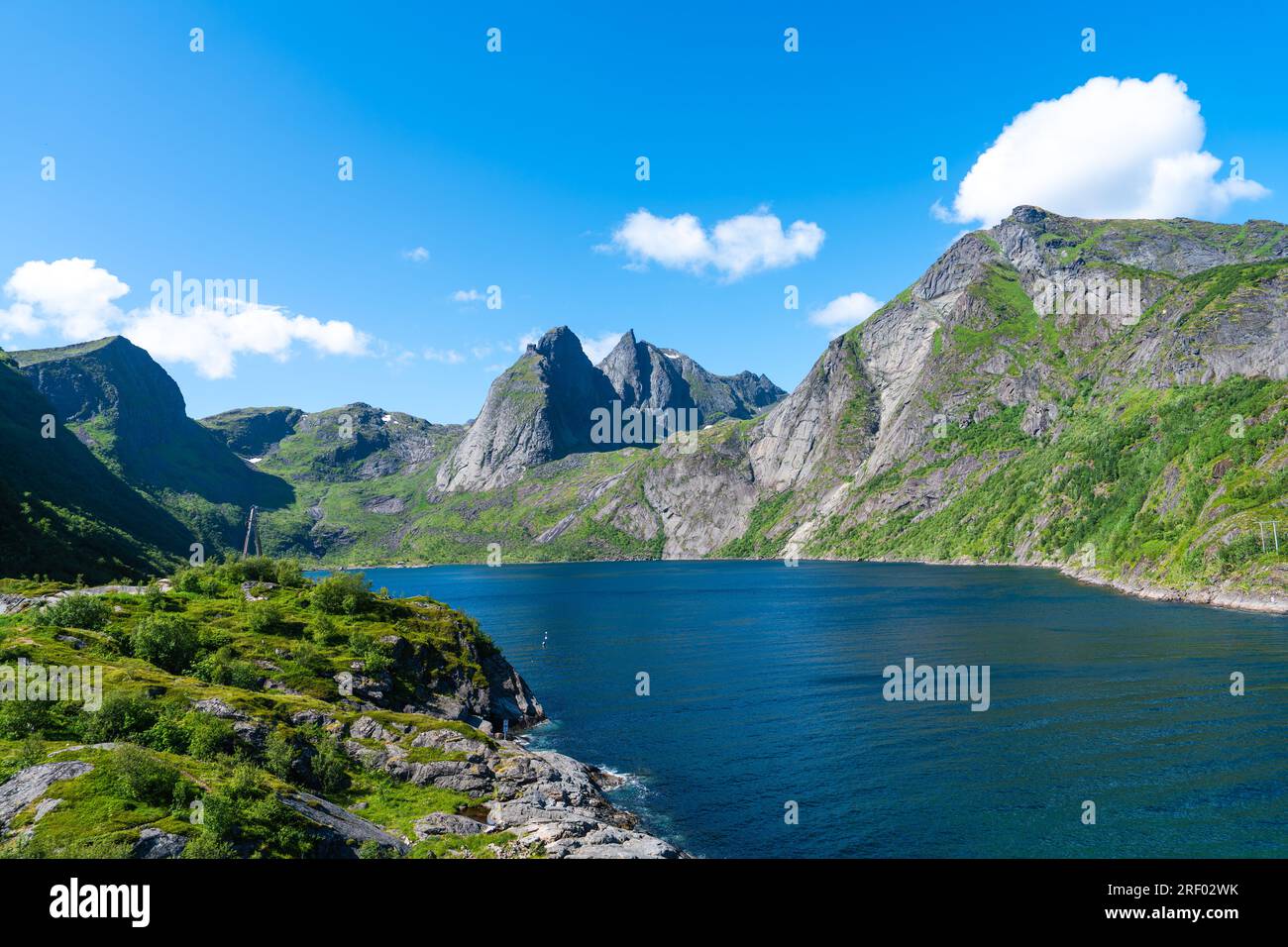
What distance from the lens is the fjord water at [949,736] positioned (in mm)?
42031

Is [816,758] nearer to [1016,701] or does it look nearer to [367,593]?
[1016,701]

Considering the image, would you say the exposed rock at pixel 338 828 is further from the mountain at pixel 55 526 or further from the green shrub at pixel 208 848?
the mountain at pixel 55 526

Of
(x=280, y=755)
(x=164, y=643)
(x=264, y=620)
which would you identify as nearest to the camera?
(x=280, y=755)

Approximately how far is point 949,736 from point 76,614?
233ft

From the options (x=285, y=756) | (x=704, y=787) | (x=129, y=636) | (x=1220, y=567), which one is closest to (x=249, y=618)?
(x=129, y=636)

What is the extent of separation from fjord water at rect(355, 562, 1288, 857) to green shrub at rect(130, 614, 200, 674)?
3102 centimetres

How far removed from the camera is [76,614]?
4912 centimetres

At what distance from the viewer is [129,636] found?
48625mm

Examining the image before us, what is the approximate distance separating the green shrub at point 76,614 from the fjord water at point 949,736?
3729cm

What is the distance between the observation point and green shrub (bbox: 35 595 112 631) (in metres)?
47.6

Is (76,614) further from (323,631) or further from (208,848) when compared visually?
(208,848)

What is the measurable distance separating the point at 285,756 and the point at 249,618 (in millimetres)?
28315

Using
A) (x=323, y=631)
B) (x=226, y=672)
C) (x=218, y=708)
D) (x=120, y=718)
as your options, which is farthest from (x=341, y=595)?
(x=120, y=718)

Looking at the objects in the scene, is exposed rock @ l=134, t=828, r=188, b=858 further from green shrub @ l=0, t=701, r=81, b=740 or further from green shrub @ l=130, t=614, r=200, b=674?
green shrub @ l=130, t=614, r=200, b=674
